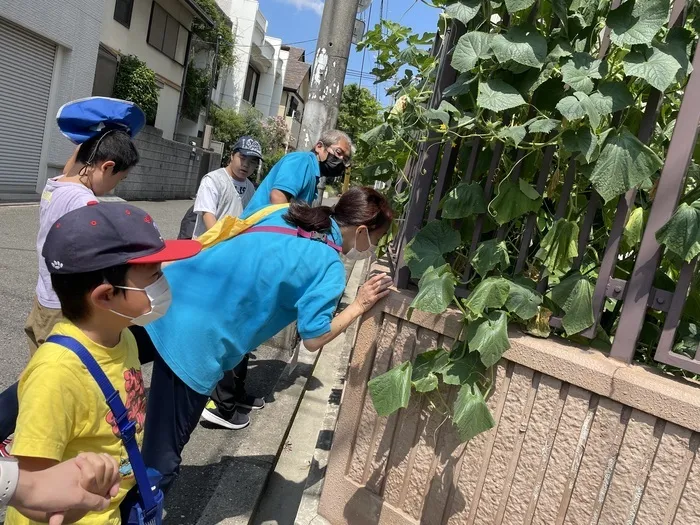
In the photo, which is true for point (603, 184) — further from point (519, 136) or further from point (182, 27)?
point (182, 27)

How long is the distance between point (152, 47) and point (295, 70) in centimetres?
2409

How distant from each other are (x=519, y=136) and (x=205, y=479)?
8.14 ft

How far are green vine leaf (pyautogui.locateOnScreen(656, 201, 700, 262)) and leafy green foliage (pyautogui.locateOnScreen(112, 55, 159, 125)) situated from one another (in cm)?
1456

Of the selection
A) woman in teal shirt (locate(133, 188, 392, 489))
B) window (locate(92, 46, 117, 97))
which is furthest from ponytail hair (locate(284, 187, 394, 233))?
window (locate(92, 46, 117, 97))

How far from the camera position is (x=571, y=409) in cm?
180

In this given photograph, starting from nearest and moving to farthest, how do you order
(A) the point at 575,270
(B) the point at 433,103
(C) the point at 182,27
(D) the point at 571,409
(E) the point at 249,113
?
(D) the point at 571,409, (A) the point at 575,270, (B) the point at 433,103, (C) the point at 182,27, (E) the point at 249,113

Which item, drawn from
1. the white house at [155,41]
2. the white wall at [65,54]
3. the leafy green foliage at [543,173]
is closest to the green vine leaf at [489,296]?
the leafy green foliage at [543,173]

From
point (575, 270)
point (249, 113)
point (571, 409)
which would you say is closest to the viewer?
point (571, 409)

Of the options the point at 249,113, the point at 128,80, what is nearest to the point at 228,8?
the point at 249,113

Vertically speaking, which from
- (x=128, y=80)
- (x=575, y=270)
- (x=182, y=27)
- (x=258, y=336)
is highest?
(x=182, y=27)

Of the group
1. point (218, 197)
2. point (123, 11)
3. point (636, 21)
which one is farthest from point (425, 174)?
point (123, 11)

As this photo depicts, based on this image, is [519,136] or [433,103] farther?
[433,103]

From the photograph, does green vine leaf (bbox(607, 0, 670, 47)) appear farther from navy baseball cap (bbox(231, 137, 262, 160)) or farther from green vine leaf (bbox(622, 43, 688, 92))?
navy baseball cap (bbox(231, 137, 262, 160))

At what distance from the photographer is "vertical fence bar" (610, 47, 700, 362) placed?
1.68m
